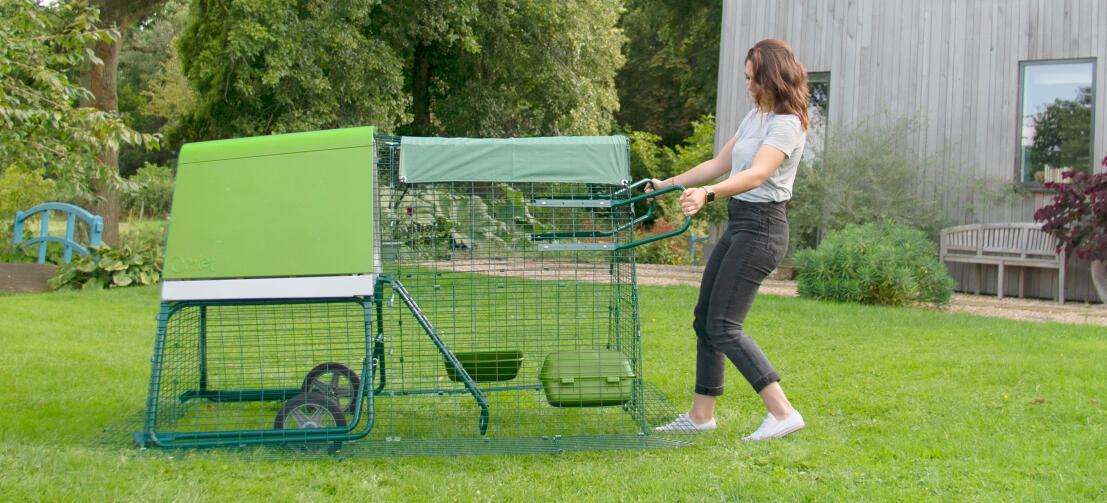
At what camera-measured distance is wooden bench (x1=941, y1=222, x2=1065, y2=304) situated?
10008mm

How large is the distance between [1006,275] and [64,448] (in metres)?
10.2

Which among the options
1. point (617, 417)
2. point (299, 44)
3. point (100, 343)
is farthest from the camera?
point (299, 44)

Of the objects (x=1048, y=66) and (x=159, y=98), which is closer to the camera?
(x=1048, y=66)

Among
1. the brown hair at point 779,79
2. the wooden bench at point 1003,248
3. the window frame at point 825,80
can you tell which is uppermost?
the window frame at point 825,80

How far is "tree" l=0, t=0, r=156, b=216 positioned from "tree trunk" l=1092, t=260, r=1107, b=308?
927 centimetres

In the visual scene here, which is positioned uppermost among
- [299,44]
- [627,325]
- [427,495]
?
[299,44]

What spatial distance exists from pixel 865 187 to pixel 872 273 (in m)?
2.95

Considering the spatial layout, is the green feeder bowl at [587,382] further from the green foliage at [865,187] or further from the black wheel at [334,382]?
the green foliage at [865,187]

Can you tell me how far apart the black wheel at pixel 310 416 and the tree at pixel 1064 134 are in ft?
31.5

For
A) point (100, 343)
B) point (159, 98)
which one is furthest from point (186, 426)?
point (159, 98)

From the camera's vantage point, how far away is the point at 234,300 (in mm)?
3686

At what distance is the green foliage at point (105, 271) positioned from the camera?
33.9ft

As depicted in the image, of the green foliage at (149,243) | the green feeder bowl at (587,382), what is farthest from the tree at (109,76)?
the green feeder bowl at (587,382)

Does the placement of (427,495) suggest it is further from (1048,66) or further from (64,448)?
(1048,66)
